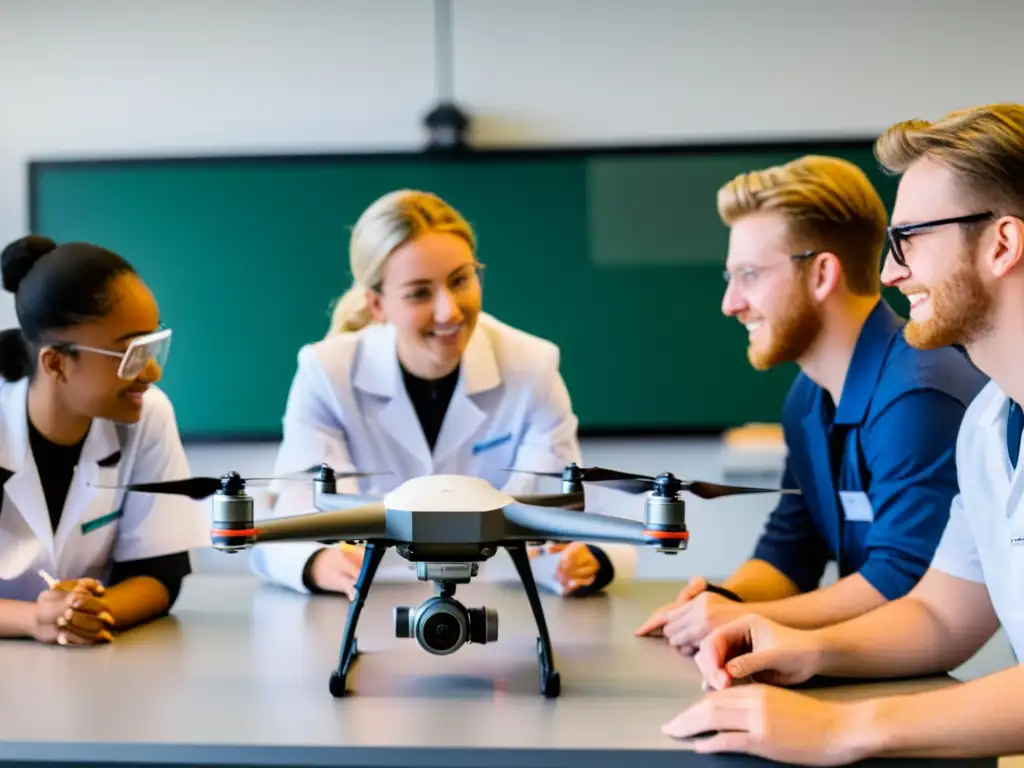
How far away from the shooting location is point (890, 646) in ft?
4.79

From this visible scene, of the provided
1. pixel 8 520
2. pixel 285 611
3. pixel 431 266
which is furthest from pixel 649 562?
pixel 8 520

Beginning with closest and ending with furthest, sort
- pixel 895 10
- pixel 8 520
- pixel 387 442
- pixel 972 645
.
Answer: pixel 972 645 → pixel 8 520 → pixel 387 442 → pixel 895 10

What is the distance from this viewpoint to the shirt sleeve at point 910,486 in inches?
67.2

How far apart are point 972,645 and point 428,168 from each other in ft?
9.99

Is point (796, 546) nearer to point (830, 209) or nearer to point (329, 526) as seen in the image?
point (830, 209)

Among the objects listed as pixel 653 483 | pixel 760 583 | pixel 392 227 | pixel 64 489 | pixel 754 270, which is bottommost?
pixel 760 583

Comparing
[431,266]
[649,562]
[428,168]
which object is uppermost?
[428,168]

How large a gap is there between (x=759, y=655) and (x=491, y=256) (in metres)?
2.92

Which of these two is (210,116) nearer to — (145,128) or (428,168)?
(145,128)

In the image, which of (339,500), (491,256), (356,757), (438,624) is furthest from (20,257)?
(491,256)

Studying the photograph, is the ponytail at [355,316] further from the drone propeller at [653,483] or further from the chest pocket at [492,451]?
the drone propeller at [653,483]

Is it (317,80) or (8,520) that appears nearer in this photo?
(8,520)

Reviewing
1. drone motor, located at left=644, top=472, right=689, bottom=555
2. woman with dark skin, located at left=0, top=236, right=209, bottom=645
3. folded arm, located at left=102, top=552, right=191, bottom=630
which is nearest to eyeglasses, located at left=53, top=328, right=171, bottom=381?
woman with dark skin, located at left=0, top=236, right=209, bottom=645

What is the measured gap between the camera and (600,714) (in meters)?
1.28
